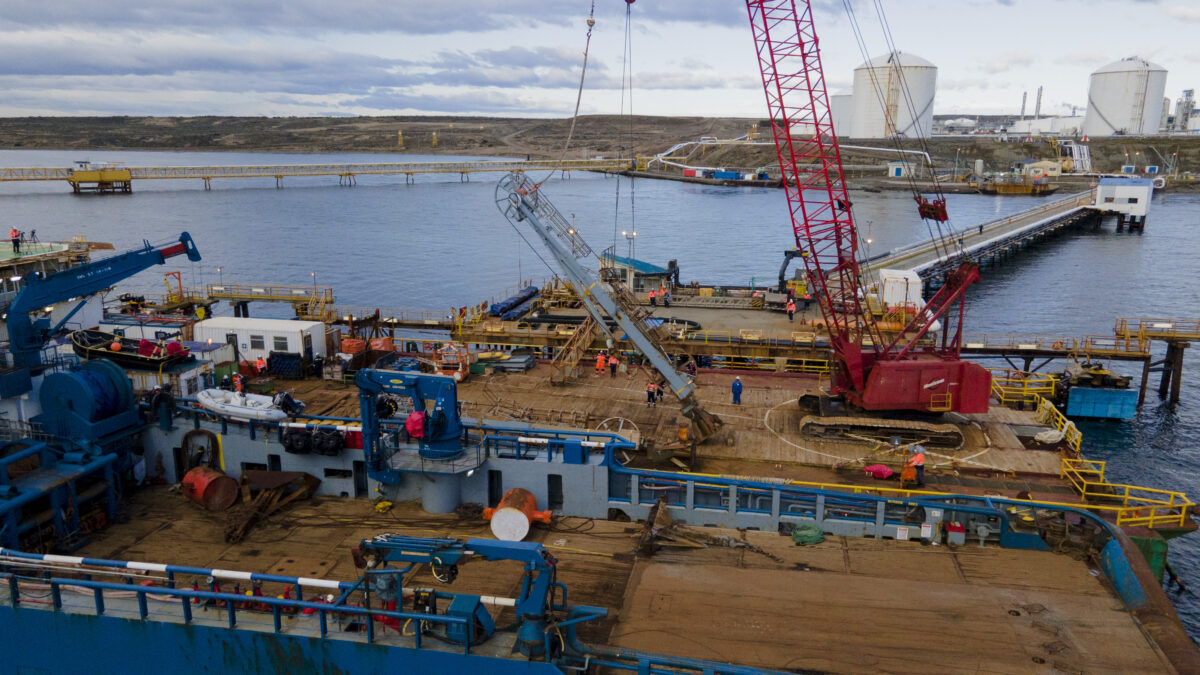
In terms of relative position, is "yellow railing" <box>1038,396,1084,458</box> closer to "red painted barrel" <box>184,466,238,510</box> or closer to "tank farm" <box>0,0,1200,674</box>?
"tank farm" <box>0,0,1200,674</box>

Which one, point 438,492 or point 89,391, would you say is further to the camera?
point 438,492

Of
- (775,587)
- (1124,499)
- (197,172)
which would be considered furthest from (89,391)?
(197,172)

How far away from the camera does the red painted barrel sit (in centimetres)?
1948

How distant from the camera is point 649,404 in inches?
1099

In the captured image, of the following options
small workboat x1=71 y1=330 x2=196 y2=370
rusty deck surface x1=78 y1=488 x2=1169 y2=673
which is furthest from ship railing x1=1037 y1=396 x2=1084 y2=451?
small workboat x1=71 y1=330 x2=196 y2=370

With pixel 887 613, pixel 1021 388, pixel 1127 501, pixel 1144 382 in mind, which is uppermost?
pixel 887 613

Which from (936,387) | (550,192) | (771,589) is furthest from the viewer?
(550,192)

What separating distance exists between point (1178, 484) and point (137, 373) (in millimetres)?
39863

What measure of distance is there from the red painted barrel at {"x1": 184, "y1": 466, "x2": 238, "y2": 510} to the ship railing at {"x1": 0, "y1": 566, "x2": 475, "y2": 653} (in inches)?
176

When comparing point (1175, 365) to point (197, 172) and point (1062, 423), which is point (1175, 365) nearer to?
point (1062, 423)

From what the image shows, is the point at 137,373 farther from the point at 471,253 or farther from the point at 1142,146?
the point at 1142,146

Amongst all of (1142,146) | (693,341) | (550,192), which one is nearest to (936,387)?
(693,341)

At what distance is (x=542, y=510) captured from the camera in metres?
20.5

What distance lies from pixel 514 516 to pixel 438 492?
2.51 m
